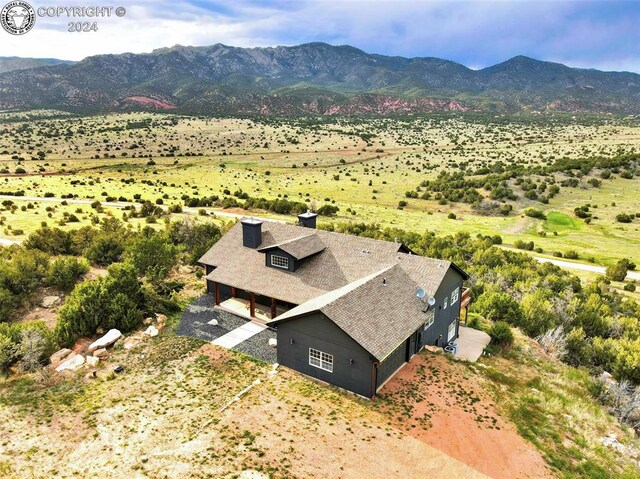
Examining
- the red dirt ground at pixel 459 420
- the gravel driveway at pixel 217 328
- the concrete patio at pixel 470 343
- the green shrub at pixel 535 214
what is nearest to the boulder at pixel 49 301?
the gravel driveway at pixel 217 328

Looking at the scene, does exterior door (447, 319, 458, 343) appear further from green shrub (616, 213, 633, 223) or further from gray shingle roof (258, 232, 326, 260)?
green shrub (616, 213, 633, 223)

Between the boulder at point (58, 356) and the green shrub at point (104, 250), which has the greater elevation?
the green shrub at point (104, 250)

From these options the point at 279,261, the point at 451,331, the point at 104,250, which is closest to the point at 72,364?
the point at 279,261

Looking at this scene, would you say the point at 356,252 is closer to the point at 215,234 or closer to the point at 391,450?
the point at 391,450

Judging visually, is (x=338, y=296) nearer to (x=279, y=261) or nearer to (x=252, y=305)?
(x=279, y=261)

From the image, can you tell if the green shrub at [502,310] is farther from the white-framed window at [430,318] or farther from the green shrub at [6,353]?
the green shrub at [6,353]

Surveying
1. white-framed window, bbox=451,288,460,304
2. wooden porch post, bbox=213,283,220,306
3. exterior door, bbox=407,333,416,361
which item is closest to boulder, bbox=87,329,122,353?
wooden porch post, bbox=213,283,220,306
